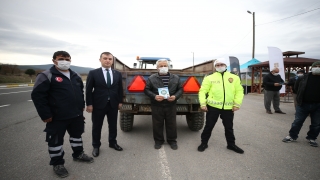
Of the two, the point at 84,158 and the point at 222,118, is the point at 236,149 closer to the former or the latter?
the point at 222,118

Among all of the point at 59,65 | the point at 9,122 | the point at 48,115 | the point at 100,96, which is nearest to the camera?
the point at 48,115

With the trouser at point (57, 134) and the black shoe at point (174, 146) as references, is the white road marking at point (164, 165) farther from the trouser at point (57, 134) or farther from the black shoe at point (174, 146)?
the trouser at point (57, 134)

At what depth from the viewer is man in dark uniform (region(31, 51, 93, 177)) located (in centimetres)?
213

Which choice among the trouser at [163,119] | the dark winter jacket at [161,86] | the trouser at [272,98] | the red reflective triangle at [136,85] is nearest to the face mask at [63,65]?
the red reflective triangle at [136,85]

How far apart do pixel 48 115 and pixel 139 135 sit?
214cm

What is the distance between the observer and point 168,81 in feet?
10.4

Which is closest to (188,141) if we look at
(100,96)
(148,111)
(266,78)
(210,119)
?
(210,119)

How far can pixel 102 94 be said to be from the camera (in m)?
2.83

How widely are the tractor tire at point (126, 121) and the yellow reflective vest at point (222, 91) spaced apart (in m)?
1.75

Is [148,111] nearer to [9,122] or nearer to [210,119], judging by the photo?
[210,119]

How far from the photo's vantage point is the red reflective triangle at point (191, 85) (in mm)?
3256

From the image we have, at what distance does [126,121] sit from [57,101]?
181 centimetres

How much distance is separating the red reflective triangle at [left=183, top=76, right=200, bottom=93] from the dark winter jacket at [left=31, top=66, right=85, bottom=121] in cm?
194

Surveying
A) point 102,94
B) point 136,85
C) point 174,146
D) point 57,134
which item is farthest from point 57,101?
point 174,146
